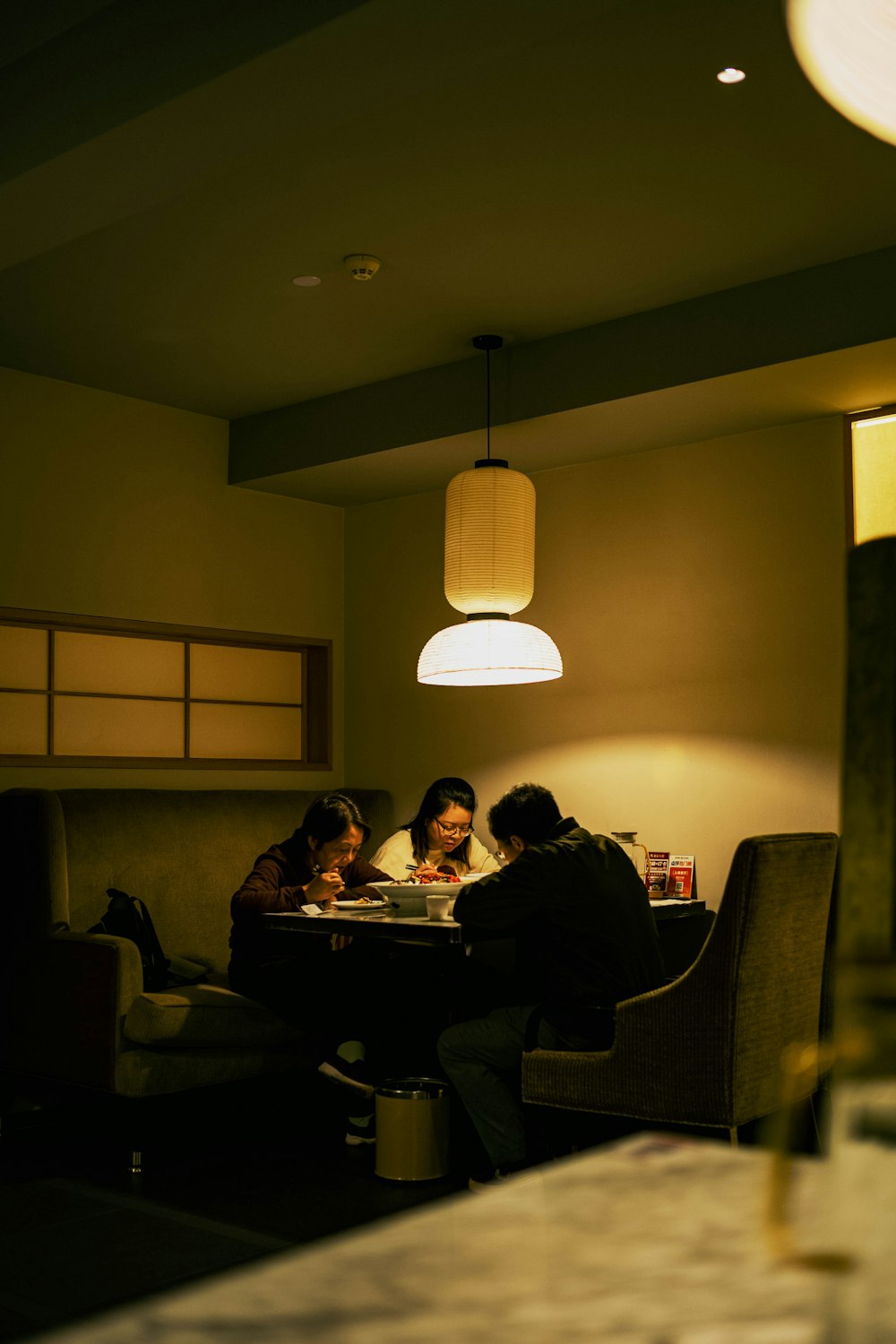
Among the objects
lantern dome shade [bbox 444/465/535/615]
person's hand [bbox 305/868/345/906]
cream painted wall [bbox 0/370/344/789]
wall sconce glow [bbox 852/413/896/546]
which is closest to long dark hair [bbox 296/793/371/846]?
person's hand [bbox 305/868/345/906]

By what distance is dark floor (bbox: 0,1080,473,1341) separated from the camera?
2695 millimetres

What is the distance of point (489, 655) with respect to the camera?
3.94 m

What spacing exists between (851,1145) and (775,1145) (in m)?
0.05

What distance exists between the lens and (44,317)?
404 cm

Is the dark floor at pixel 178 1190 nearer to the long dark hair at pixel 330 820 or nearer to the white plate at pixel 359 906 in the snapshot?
the white plate at pixel 359 906

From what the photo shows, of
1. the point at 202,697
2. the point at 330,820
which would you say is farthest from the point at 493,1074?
the point at 202,697

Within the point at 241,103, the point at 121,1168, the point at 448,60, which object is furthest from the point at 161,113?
the point at 121,1168

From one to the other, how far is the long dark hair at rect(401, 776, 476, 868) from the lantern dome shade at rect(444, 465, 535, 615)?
0.82m

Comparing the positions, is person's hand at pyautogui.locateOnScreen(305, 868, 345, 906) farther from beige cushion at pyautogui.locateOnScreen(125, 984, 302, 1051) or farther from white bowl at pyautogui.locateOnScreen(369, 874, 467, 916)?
beige cushion at pyautogui.locateOnScreen(125, 984, 302, 1051)

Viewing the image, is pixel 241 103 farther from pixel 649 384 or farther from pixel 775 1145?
pixel 775 1145

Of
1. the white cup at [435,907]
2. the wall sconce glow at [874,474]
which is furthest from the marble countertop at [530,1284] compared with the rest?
the wall sconce glow at [874,474]

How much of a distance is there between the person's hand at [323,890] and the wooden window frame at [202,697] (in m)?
1.36

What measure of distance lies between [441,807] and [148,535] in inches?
62.8

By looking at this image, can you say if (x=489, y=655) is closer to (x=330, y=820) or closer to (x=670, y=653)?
(x=330, y=820)
